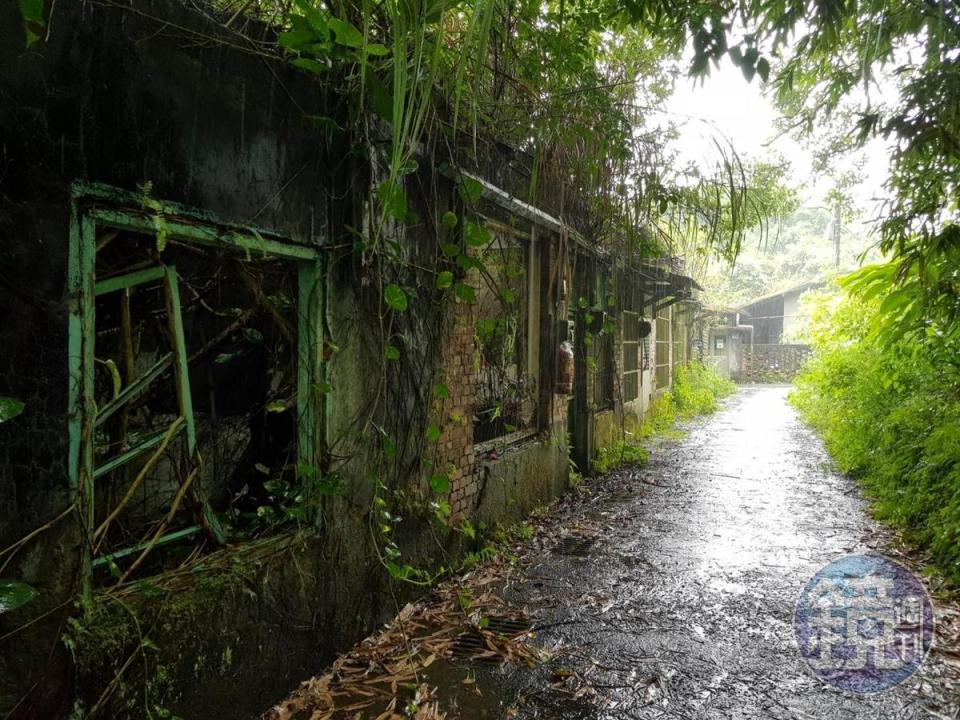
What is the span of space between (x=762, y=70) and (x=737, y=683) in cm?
312

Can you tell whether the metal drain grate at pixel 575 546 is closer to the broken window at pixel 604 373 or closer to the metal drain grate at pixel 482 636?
the metal drain grate at pixel 482 636

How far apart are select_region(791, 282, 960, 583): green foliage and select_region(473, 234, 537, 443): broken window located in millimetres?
3536

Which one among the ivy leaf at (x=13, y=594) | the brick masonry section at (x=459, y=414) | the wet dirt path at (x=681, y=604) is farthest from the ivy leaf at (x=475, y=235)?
the ivy leaf at (x=13, y=594)

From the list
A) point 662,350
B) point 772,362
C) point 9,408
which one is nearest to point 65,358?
point 9,408

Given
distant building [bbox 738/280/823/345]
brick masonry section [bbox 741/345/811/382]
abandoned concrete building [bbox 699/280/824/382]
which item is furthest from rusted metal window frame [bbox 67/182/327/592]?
distant building [bbox 738/280/823/345]

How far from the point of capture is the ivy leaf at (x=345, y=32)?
7.97 ft

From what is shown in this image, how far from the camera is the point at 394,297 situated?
11.5ft

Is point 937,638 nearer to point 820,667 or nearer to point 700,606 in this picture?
point 820,667

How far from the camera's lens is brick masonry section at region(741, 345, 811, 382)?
3272 centimetres

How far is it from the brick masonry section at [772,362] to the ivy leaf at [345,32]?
33.8m

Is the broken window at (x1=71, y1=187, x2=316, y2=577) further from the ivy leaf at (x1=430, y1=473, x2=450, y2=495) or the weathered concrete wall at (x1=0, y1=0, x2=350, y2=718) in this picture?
the ivy leaf at (x1=430, y1=473, x2=450, y2=495)

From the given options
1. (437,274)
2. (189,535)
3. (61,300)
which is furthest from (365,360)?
(61,300)

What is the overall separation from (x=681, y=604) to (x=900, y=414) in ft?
14.8

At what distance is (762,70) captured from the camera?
10.5 feet
